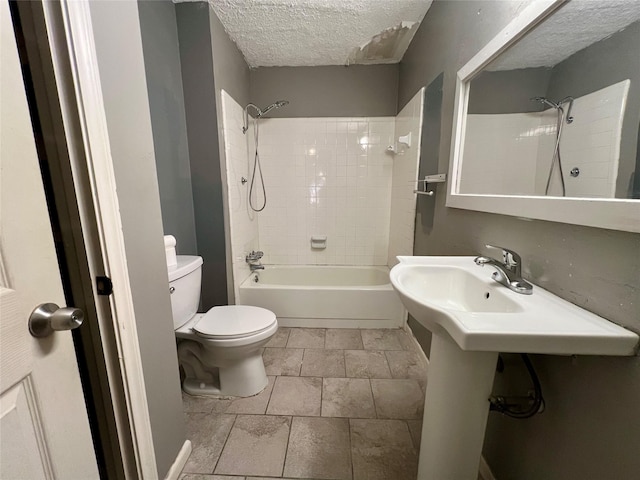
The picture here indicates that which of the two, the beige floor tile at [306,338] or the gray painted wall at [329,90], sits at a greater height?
the gray painted wall at [329,90]

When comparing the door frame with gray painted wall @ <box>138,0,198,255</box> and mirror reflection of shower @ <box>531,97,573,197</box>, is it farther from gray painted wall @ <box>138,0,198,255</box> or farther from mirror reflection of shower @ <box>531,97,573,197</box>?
mirror reflection of shower @ <box>531,97,573,197</box>

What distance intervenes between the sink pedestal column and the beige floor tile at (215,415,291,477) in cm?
63

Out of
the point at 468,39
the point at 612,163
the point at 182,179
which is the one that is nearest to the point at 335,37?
the point at 468,39

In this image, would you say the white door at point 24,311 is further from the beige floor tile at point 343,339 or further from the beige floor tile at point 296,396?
the beige floor tile at point 343,339

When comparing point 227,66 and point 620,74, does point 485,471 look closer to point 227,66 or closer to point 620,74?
point 620,74

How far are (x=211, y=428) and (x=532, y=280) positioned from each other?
1.55m

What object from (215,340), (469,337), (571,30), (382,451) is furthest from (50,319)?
(571,30)

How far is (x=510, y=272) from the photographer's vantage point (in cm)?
89

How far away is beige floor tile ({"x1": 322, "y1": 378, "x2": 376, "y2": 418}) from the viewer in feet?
4.49

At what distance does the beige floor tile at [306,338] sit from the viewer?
199cm

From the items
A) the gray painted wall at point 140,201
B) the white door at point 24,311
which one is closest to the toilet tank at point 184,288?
the gray painted wall at point 140,201

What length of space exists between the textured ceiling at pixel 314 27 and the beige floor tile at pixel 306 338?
231cm

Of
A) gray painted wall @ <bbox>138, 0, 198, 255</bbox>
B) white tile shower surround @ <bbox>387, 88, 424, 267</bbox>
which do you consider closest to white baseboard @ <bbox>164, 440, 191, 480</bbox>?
gray painted wall @ <bbox>138, 0, 198, 255</bbox>

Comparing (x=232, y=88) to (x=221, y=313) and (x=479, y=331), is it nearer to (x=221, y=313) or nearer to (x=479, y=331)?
(x=221, y=313)
